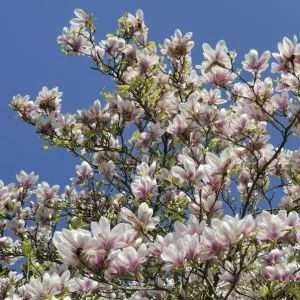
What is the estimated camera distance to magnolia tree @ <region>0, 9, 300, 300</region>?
2.46 m

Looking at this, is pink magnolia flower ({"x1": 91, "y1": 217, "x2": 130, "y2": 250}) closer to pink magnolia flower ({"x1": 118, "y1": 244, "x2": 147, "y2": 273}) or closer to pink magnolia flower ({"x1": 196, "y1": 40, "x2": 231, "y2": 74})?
pink magnolia flower ({"x1": 118, "y1": 244, "x2": 147, "y2": 273})

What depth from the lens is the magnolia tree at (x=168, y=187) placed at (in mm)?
2463

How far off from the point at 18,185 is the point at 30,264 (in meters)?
3.70

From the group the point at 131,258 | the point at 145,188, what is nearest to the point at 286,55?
the point at 145,188

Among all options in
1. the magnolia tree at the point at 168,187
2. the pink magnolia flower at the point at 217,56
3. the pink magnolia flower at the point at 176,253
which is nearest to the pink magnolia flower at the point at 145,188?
the magnolia tree at the point at 168,187

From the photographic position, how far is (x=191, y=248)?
242cm

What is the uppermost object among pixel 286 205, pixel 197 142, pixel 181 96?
pixel 181 96

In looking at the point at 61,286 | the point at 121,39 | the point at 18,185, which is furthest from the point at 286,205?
the point at 18,185

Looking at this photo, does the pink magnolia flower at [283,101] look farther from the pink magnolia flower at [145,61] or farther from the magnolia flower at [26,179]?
the magnolia flower at [26,179]

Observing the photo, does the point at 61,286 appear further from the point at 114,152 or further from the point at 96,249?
the point at 114,152

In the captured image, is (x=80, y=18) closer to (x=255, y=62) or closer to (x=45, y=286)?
(x=255, y=62)

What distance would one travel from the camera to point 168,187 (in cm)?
430

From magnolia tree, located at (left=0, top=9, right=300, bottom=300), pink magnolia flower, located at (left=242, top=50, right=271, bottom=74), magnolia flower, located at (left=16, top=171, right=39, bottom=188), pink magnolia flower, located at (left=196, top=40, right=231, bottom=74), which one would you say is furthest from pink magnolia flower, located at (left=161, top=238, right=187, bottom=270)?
magnolia flower, located at (left=16, top=171, right=39, bottom=188)

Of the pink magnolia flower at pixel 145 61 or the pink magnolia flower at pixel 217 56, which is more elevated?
the pink magnolia flower at pixel 145 61
